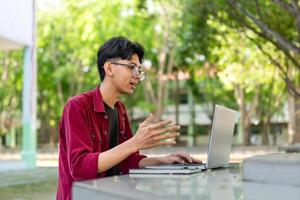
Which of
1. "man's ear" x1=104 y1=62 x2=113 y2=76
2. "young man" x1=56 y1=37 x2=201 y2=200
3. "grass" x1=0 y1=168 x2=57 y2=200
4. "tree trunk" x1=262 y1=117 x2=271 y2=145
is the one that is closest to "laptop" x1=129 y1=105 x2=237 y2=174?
"young man" x1=56 y1=37 x2=201 y2=200

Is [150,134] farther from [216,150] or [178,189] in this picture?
[216,150]

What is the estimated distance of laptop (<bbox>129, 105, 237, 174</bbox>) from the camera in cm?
220

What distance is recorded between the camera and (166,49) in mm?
24250

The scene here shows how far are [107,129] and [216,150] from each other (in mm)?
523

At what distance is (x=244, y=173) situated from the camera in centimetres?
184

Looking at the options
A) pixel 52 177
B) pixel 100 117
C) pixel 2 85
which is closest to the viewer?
pixel 100 117

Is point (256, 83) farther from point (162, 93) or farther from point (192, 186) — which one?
point (192, 186)

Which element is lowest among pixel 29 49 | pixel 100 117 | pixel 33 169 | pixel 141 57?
pixel 33 169

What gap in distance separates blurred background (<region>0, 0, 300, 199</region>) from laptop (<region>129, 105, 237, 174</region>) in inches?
328

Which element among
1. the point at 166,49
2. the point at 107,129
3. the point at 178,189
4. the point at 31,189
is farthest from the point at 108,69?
the point at 166,49

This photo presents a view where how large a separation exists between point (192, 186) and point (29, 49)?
1302 cm

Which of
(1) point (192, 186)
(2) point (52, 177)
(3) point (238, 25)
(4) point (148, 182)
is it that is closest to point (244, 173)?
(1) point (192, 186)

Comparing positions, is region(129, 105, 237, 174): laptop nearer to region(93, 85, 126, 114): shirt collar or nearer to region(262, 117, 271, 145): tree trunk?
region(93, 85, 126, 114): shirt collar

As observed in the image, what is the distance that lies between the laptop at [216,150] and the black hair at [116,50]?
496 mm
